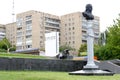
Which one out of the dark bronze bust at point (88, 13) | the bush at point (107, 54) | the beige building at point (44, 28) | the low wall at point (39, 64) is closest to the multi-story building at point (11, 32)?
the beige building at point (44, 28)

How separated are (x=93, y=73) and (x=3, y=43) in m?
81.8

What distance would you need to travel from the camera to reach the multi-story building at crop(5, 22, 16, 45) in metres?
130

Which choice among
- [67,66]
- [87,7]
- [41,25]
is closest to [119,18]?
[67,66]

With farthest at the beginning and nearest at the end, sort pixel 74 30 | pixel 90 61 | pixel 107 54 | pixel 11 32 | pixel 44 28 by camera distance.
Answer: pixel 11 32
pixel 74 30
pixel 44 28
pixel 107 54
pixel 90 61

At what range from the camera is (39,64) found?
72.1 feet

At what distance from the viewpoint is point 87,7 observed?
19.5 meters

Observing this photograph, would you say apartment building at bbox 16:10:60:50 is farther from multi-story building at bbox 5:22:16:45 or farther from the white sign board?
the white sign board

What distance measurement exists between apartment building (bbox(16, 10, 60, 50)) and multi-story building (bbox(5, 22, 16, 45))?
5555mm

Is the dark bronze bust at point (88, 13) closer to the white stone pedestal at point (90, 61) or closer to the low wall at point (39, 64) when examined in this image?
the white stone pedestal at point (90, 61)

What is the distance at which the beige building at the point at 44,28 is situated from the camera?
114 meters

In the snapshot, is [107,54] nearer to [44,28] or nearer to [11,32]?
[44,28]

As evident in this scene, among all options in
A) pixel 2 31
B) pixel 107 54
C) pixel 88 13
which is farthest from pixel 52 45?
pixel 2 31

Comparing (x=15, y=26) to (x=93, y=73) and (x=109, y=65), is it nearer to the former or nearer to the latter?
(x=109, y=65)

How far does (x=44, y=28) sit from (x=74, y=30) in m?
11.5
